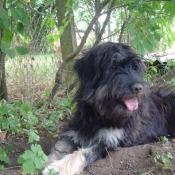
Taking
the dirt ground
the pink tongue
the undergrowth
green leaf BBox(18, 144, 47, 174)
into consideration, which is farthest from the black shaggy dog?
green leaf BBox(18, 144, 47, 174)

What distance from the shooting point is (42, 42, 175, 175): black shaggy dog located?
3.19 metres

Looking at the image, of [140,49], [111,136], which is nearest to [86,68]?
[140,49]

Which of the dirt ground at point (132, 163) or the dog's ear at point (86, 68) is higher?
the dog's ear at point (86, 68)

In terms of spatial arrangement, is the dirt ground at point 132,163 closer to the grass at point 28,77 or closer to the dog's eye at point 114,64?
the dog's eye at point 114,64

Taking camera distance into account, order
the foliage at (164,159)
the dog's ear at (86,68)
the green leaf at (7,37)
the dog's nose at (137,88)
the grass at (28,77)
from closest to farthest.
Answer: the green leaf at (7,37)
the foliage at (164,159)
the dog's nose at (137,88)
the dog's ear at (86,68)
the grass at (28,77)

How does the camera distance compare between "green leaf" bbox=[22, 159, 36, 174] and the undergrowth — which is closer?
"green leaf" bbox=[22, 159, 36, 174]

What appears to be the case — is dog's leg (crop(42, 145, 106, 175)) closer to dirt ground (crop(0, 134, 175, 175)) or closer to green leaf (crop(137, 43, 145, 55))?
dirt ground (crop(0, 134, 175, 175))

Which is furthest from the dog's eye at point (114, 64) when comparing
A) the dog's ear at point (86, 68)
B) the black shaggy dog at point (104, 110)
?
the dog's ear at point (86, 68)

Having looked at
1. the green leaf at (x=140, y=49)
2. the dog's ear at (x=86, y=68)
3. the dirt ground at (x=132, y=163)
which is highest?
the green leaf at (x=140, y=49)

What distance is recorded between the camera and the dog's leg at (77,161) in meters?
3.08

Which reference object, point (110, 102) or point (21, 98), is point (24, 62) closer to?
point (21, 98)

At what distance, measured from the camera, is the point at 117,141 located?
3.46 meters

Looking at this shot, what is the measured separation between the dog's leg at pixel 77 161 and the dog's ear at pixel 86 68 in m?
0.76

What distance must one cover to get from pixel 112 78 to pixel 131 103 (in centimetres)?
32
